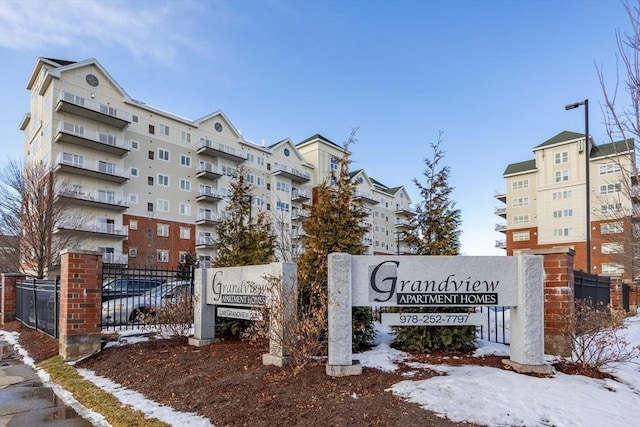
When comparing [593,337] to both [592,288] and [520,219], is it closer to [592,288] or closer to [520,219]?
[592,288]

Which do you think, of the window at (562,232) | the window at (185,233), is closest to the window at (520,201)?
the window at (562,232)

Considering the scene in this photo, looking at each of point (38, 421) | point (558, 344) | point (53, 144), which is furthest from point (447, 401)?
point (53, 144)

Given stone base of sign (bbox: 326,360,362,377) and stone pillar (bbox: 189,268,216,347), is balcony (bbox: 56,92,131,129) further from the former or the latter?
stone base of sign (bbox: 326,360,362,377)

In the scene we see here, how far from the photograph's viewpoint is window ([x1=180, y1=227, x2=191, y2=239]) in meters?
43.1

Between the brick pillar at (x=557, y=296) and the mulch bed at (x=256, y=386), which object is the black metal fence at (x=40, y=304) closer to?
the mulch bed at (x=256, y=386)

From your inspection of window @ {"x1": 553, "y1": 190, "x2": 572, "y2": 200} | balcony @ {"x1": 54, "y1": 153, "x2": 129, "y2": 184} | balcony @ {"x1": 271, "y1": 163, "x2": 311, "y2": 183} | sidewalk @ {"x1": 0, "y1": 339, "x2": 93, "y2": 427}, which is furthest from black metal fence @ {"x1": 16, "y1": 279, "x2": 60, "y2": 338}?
window @ {"x1": 553, "y1": 190, "x2": 572, "y2": 200}

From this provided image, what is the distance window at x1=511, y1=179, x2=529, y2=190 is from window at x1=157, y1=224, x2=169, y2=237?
4746cm

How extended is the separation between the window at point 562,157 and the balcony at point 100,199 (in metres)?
51.5

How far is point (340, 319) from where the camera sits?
591cm

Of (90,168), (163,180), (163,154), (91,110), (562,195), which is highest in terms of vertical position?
(91,110)

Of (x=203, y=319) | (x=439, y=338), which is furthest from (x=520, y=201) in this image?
(x=203, y=319)

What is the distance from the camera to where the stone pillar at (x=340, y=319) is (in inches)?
227

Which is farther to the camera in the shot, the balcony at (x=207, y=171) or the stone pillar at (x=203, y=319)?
the balcony at (x=207, y=171)

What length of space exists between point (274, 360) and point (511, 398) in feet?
10.7
